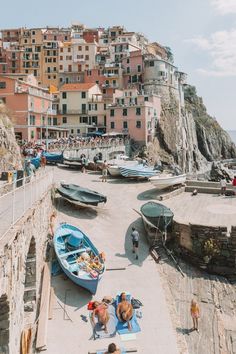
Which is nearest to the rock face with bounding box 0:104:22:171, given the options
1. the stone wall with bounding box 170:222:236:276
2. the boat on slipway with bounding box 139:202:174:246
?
the boat on slipway with bounding box 139:202:174:246

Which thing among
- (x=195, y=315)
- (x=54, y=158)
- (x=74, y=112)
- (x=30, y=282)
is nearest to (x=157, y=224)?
(x=195, y=315)

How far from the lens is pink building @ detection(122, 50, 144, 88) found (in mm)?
79938

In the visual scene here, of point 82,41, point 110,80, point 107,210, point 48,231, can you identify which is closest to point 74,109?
point 110,80

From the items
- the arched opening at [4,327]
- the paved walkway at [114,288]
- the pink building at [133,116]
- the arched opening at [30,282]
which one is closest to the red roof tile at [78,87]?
the pink building at [133,116]

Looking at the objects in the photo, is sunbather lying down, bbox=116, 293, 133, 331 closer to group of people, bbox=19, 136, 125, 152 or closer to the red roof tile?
group of people, bbox=19, 136, 125, 152

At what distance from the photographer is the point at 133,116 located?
6625 cm

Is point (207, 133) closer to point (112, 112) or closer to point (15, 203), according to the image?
point (112, 112)

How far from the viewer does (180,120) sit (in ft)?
267

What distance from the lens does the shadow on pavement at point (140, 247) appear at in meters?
16.9

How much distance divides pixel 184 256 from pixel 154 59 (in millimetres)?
67187

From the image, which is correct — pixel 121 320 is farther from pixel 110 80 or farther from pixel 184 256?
pixel 110 80

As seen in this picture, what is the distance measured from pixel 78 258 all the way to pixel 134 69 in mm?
71242

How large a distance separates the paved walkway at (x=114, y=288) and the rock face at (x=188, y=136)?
148 feet

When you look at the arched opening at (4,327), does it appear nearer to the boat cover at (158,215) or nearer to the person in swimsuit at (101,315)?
the person in swimsuit at (101,315)
